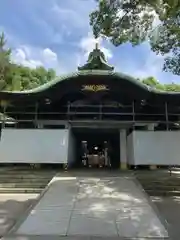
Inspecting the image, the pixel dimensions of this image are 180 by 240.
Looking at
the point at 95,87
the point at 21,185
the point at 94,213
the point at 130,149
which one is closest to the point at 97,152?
the point at 130,149

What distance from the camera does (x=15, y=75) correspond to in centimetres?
3725

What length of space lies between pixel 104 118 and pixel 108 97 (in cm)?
125

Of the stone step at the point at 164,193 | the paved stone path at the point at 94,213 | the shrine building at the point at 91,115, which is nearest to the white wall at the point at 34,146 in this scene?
the shrine building at the point at 91,115

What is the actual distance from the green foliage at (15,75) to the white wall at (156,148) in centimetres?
2023

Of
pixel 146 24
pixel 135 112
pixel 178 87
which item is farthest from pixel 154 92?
pixel 178 87

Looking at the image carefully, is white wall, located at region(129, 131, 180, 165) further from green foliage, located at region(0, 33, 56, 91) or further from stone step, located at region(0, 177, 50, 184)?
green foliage, located at region(0, 33, 56, 91)

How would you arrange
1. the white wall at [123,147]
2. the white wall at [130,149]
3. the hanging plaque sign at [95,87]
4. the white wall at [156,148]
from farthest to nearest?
the white wall at [123,147] → the white wall at [130,149] → the hanging plaque sign at [95,87] → the white wall at [156,148]

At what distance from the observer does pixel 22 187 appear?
12.1 meters

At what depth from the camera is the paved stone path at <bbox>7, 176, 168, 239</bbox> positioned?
19.9ft

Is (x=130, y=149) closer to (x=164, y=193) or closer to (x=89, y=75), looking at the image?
(x=89, y=75)

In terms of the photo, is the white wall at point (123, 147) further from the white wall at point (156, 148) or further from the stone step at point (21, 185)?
the stone step at point (21, 185)

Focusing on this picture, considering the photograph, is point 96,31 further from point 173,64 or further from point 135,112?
point 135,112

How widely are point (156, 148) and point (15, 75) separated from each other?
2536cm

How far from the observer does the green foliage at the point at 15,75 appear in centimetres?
3450
